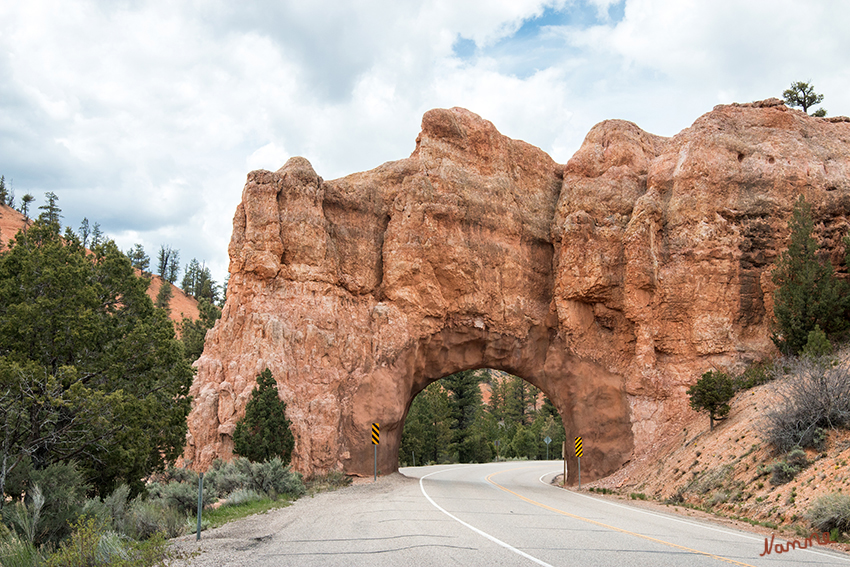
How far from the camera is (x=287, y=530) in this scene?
34.9 ft

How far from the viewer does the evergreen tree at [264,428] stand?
69.5 feet

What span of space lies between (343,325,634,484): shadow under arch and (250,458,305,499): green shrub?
6.47 meters

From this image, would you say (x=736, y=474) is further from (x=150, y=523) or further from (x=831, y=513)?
(x=150, y=523)

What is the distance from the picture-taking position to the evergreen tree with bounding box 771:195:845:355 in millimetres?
21719

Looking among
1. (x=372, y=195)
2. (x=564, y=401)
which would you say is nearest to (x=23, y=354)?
(x=372, y=195)

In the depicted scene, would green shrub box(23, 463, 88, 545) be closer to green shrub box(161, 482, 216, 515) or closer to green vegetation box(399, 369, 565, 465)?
green shrub box(161, 482, 216, 515)

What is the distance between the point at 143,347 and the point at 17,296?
119 inches

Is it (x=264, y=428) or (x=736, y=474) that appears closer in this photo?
(x=736, y=474)

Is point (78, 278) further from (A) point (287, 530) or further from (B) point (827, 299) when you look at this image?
(B) point (827, 299)

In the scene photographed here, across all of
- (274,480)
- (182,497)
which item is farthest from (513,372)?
(182,497)

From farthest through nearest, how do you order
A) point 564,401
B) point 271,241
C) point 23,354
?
point 564,401 → point 271,241 → point 23,354

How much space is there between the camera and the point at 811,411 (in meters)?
14.8

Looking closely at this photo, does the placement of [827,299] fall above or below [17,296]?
above

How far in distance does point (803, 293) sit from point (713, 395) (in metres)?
5.72
